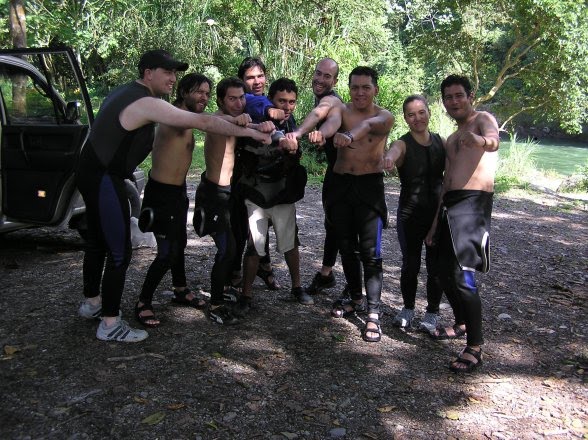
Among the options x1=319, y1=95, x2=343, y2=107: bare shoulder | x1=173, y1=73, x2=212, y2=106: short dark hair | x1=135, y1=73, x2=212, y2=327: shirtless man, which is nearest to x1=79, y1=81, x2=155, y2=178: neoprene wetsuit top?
x1=135, y1=73, x2=212, y2=327: shirtless man

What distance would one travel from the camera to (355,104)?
3.87 meters

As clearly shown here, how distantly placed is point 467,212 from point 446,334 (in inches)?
38.4

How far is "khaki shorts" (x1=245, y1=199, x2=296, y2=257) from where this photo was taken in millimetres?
3953

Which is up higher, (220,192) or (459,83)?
(459,83)

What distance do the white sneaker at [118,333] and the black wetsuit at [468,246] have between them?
6.67 ft

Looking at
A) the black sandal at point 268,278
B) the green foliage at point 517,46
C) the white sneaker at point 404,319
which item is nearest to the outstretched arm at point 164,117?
the black sandal at point 268,278

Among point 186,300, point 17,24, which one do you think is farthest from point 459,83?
point 17,24

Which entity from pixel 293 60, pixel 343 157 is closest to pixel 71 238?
pixel 343 157

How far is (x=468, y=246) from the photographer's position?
11.0ft

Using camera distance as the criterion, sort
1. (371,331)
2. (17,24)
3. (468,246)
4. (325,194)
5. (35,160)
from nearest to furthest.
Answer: (468,246)
(371,331)
(325,194)
(35,160)
(17,24)

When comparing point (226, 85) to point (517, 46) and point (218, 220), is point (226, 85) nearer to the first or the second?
point (218, 220)

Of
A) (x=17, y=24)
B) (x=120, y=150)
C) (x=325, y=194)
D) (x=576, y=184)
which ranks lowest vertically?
(x=576, y=184)

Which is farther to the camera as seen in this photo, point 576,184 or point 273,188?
point 576,184

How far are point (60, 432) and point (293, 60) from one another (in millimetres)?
10953
